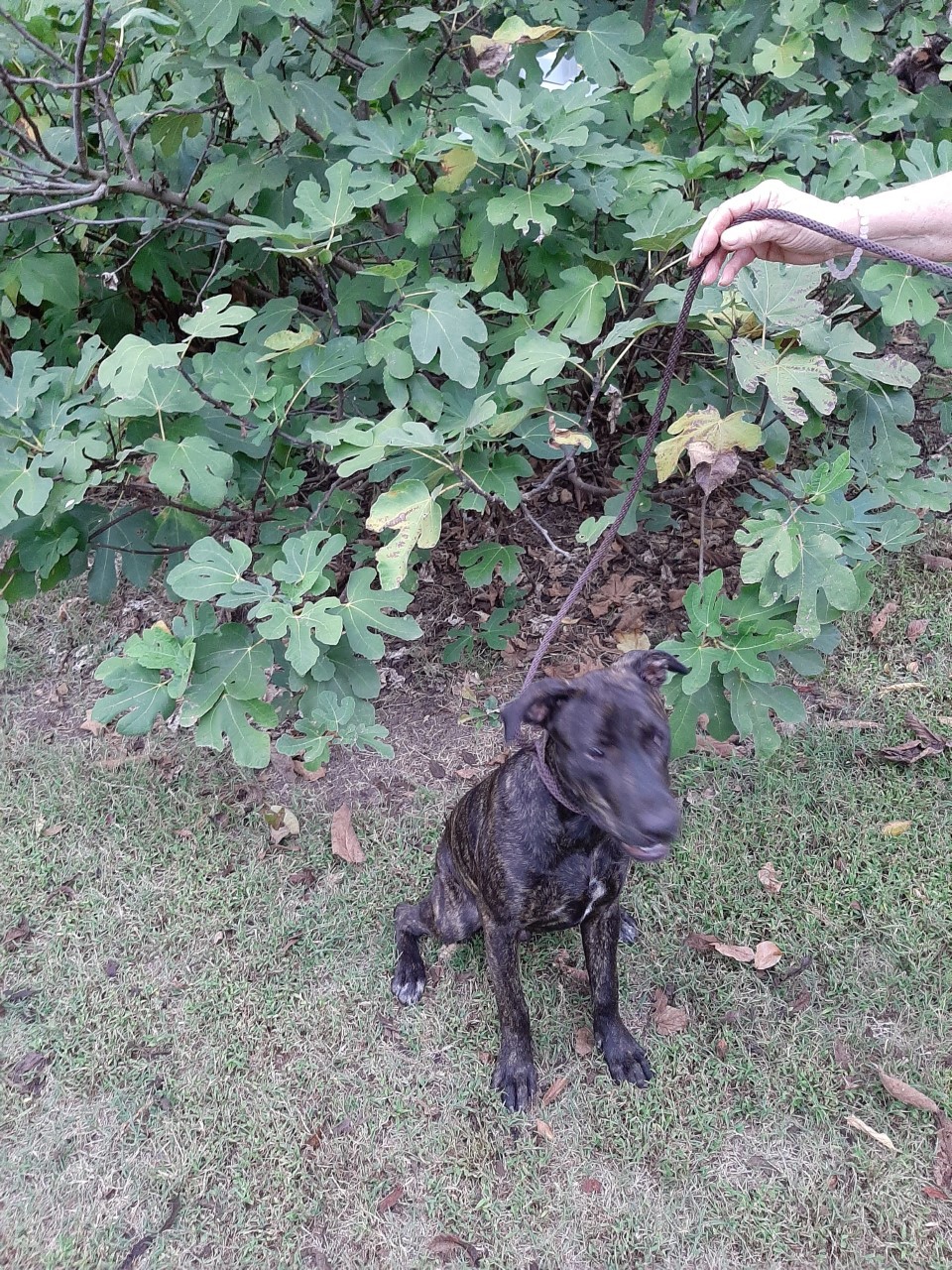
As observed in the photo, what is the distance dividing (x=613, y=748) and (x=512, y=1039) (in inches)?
54.8

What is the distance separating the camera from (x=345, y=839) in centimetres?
390

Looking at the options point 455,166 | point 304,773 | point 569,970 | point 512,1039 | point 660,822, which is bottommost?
point 569,970

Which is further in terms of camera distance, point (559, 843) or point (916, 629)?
point (916, 629)

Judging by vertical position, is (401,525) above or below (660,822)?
above

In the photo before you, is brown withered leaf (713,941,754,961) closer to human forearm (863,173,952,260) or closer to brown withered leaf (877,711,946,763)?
brown withered leaf (877,711,946,763)

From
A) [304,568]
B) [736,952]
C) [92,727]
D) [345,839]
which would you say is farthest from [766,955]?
[92,727]

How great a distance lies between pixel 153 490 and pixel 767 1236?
365cm

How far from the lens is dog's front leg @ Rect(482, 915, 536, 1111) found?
9.59 feet

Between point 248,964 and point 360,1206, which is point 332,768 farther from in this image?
point 360,1206

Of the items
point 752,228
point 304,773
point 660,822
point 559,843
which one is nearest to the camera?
point 660,822

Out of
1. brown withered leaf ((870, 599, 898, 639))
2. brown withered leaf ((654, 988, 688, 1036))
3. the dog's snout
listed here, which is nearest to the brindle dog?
the dog's snout

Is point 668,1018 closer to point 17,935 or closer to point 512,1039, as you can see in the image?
point 512,1039

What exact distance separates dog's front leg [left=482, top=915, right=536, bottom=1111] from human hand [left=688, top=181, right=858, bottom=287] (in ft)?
7.09

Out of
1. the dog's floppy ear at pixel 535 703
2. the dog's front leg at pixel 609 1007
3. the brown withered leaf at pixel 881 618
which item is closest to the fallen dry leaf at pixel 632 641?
the brown withered leaf at pixel 881 618
